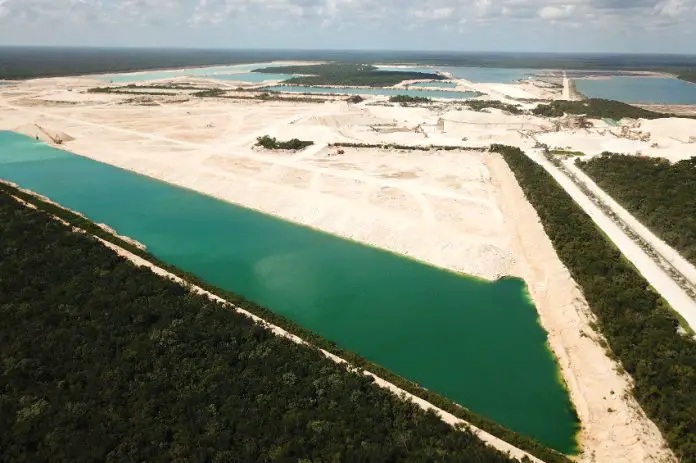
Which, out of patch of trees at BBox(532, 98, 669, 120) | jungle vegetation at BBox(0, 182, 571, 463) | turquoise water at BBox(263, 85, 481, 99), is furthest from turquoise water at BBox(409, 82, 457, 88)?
jungle vegetation at BBox(0, 182, 571, 463)

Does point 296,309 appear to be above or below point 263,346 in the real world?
below

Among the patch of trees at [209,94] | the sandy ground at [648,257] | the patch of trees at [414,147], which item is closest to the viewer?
the sandy ground at [648,257]

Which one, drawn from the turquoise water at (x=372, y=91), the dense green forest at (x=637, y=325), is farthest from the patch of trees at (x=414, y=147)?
the turquoise water at (x=372, y=91)

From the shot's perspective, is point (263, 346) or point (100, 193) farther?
point (100, 193)

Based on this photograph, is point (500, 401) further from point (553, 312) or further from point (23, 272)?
point (23, 272)

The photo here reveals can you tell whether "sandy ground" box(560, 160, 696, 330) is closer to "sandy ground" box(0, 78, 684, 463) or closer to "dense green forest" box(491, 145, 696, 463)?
"dense green forest" box(491, 145, 696, 463)

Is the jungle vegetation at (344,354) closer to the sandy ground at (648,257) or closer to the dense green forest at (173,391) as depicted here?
the dense green forest at (173,391)

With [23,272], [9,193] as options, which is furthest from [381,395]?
[9,193]
